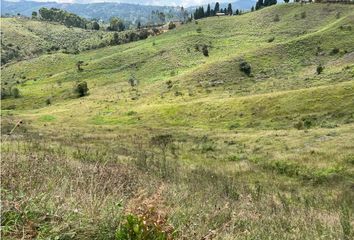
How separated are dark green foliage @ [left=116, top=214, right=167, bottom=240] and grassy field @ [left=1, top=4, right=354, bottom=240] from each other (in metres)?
0.02

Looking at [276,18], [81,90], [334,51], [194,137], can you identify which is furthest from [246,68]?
[276,18]

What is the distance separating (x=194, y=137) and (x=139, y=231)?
A: 127 ft

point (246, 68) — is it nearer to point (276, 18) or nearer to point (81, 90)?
point (81, 90)

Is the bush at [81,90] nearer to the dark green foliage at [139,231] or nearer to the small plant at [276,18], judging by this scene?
the small plant at [276,18]

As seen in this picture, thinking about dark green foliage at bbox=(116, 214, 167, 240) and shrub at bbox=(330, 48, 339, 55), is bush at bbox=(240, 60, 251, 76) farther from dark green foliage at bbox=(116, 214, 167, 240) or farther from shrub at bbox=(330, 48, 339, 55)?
dark green foliage at bbox=(116, 214, 167, 240)

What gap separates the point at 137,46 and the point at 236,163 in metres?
111

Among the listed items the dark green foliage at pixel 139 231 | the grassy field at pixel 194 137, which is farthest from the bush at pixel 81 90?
the dark green foliage at pixel 139 231

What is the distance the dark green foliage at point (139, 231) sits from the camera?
15.7 ft

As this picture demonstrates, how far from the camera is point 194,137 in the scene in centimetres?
4347

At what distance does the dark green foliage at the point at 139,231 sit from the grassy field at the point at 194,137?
0.07ft

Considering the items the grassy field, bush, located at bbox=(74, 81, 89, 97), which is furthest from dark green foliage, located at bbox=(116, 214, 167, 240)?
bush, located at bbox=(74, 81, 89, 97)

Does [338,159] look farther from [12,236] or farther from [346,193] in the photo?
[12,236]

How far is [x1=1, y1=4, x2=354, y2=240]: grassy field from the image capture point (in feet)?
19.4

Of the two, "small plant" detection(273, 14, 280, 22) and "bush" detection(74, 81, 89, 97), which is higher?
"small plant" detection(273, 14, 280, 22)
